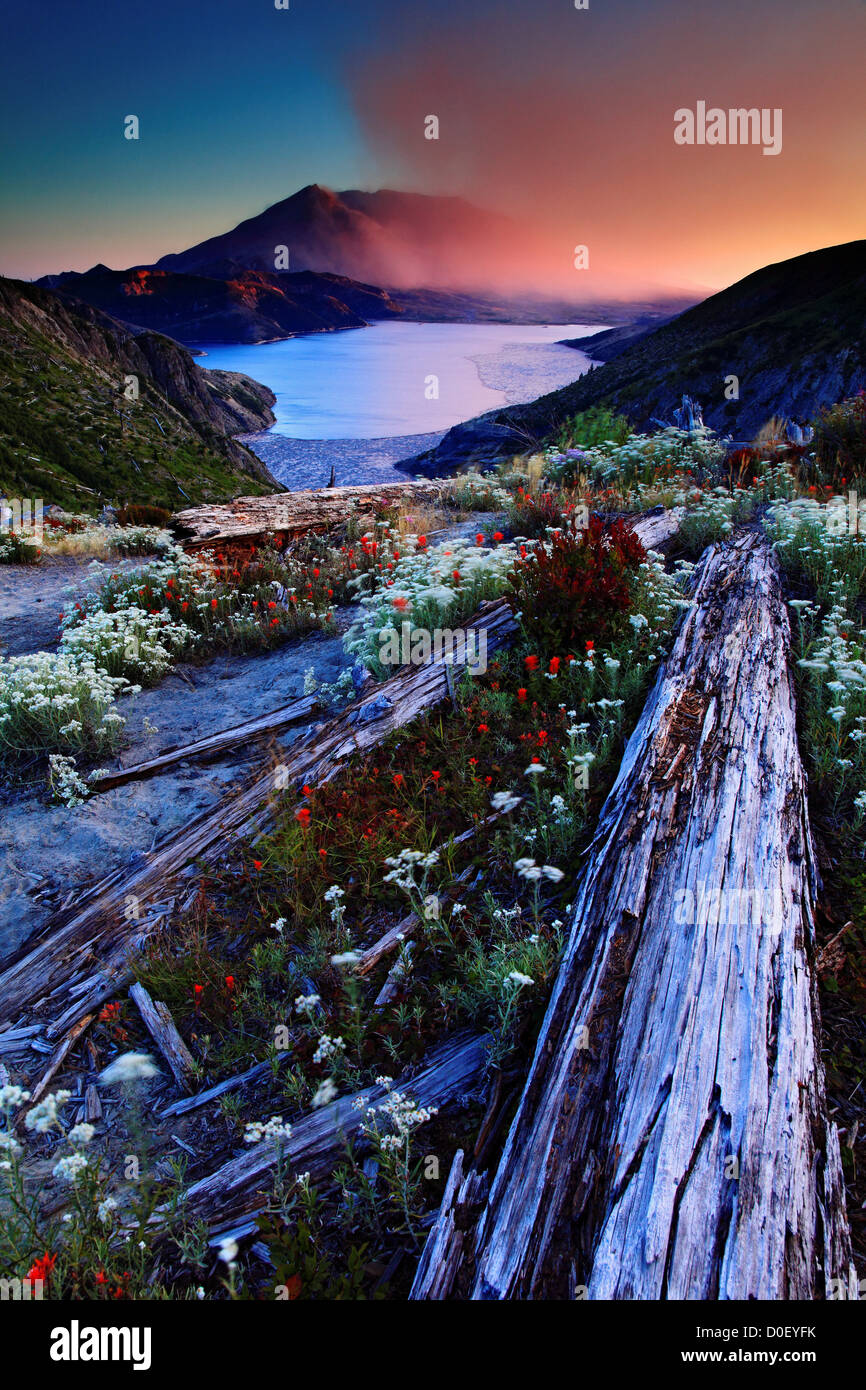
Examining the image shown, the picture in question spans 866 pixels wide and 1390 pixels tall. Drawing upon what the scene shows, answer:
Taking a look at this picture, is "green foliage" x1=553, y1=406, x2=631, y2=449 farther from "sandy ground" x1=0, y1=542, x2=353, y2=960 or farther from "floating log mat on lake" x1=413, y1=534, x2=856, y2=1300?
"floating log mat on lake" x1=413, y1=534, x2=856, y2=1300

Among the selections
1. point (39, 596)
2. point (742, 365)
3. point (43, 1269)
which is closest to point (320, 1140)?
point (43, 1269)

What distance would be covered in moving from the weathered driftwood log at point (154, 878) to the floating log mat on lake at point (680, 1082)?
6.90 feet

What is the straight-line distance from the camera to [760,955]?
274 cm

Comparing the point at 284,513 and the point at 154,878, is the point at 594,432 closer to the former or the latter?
the point at 284,513

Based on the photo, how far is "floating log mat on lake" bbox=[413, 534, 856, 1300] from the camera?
1899mm

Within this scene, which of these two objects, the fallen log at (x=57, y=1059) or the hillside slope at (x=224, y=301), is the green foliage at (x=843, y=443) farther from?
the hillside slope at (x=224, y=301)

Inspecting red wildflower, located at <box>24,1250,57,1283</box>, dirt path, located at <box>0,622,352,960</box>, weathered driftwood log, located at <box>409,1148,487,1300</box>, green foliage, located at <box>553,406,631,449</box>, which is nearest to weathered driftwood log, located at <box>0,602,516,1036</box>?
dirt path, located at <box>0,622,352,960</box>

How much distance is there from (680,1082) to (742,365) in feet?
169

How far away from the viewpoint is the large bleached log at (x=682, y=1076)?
190 cm

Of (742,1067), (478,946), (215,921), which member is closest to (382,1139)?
(478,946)

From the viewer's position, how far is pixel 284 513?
Answer: 11414 millimetres
